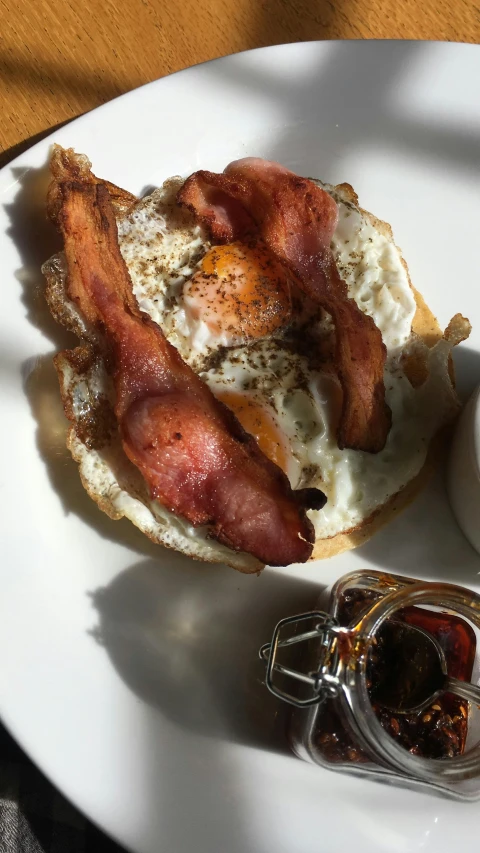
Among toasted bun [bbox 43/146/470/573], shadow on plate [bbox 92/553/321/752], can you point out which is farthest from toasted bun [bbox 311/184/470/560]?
shadow on plate [bbox 92/553/321/752]

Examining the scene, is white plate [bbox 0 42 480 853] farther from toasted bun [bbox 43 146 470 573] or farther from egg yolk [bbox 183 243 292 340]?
egg yolk [bbox 183 243 292 340]

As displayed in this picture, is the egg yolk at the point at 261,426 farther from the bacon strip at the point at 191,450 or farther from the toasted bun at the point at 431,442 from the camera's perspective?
the toasted bun at the point at 431,442

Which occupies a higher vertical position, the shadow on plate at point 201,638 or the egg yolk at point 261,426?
the egg yolk at point 261,426

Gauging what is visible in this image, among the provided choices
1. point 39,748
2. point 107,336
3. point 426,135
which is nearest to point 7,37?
point 107,336

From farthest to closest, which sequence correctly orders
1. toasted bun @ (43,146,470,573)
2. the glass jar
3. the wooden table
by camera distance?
the wooden table, toasted bun @ (43,146,470,573), the glass jar

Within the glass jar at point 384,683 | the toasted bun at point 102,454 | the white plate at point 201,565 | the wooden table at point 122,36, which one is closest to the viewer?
the glass jar at point 384,683

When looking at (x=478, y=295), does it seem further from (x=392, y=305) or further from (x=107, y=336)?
(x=107, y=336)

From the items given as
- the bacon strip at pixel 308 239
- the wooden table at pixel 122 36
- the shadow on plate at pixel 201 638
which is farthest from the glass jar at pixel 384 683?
the wooden table at pixel 122 36
